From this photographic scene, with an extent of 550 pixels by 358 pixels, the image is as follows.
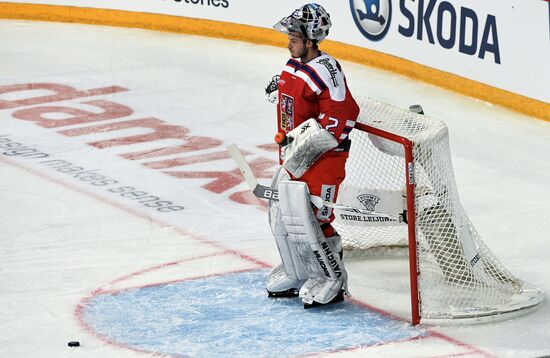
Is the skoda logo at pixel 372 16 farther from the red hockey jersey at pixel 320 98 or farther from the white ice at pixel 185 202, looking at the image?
the red hockey jersey at pixel 320 98

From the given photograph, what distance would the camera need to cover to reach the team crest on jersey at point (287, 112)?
5805 millimetres

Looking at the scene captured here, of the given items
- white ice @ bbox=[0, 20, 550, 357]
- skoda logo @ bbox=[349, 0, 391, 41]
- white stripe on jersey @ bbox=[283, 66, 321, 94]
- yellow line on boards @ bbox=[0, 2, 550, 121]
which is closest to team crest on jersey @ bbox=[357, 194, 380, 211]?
white ice @ bbox=[0, 20, 550, 357]

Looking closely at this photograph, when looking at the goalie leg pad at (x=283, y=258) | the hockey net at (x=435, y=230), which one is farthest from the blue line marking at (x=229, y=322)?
Result: the hockey net at (x=435, y=230)

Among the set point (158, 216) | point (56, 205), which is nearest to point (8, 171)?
point (56, 205)

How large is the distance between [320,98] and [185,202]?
2060 mm

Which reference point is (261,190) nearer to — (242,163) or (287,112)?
(242,163)

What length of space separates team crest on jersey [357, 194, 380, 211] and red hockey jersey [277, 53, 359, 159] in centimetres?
43

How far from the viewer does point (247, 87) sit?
33.3ft

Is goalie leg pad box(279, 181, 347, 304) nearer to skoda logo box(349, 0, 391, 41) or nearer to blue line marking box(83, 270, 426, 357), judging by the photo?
blue line marking box(83, 270, 426, 357)

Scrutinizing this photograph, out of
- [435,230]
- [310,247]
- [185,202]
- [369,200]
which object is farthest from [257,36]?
[435,230]

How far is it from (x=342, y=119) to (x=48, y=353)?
5.04 ft

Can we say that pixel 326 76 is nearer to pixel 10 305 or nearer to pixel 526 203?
pixel 10 305

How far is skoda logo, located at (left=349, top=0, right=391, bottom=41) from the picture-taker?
10.0 metres

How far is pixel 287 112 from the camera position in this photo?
584 centimetres
